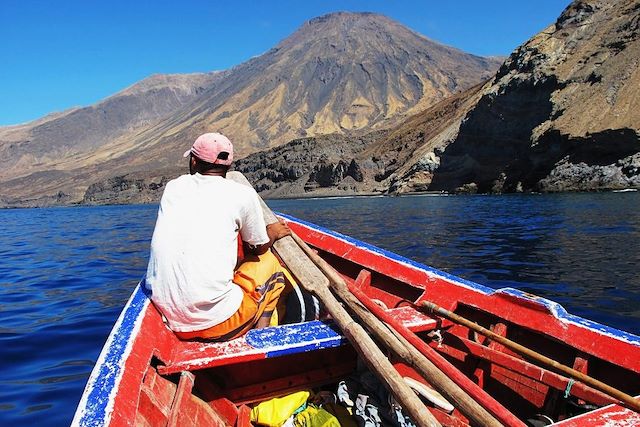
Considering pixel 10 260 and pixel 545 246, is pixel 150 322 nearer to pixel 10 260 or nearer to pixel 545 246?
pixel 545 246

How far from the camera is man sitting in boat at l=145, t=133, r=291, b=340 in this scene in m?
3.13

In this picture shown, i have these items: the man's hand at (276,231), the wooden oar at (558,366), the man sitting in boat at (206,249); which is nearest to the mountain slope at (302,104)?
the man's hand at (276,231)

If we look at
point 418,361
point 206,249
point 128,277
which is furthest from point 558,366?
point 128,277

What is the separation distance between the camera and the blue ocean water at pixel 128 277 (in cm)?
506

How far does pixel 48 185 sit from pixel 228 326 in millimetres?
163874

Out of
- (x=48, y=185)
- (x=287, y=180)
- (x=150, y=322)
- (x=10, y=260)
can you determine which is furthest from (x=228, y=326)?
(x=48, y=185)

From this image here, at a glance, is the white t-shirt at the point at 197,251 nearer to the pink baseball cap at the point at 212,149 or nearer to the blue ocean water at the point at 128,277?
the pink baseball cap at the point at 212,149

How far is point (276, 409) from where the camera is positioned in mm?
3420

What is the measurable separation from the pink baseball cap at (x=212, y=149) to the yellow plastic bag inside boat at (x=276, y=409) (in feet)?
5.74

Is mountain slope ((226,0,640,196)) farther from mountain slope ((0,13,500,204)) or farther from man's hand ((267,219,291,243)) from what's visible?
mountain slope ((0,13,500,204))

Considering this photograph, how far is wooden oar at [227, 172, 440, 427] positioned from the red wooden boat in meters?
0.23

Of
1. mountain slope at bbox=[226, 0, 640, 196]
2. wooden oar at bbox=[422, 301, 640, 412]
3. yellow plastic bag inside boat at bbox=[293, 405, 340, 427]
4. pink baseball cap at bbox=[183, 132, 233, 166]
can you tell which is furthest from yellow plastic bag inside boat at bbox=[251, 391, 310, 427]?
mountain slope at bbox=[226, 0, 640, 196]

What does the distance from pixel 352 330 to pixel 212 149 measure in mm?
1583

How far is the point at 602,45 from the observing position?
45.4m
